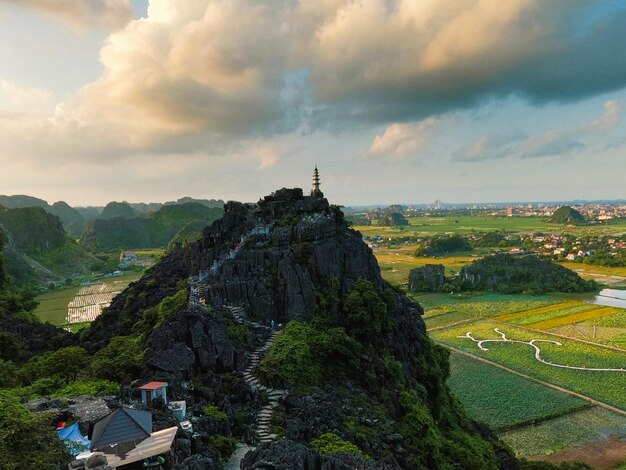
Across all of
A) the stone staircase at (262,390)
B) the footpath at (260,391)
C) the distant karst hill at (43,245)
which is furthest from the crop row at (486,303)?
the distant karst hill at (43,245)

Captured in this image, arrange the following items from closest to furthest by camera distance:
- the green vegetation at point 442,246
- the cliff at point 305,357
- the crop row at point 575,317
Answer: the cliff at point 305,357, the crop row at point 575,317, the green vegetation at point 442,246

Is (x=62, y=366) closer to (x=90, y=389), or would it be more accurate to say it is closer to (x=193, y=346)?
(x=90, y=389)

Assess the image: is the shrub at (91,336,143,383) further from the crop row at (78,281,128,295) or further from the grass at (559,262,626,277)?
the grass at (559,262,626,277)

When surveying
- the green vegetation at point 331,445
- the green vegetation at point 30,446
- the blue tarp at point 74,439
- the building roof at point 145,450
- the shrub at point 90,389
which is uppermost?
the green vegetation at point 30,446

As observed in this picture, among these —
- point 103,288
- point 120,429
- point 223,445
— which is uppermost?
point 120,429

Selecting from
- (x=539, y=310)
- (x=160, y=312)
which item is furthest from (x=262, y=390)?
(x=539, y=310)

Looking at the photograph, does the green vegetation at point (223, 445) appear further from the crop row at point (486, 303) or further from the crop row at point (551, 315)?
the crop row at point (486, 303)
